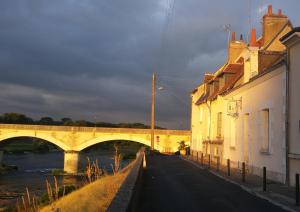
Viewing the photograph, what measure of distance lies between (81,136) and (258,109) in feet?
147

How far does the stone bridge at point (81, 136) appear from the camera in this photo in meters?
57.0

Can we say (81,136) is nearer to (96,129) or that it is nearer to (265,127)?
(96,129)

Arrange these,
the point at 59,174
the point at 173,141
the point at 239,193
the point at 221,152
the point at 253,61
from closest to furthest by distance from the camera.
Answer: the point at 239,193
the point at 253,61
the point at 221,152
the point at 59,174
the point at 173,141

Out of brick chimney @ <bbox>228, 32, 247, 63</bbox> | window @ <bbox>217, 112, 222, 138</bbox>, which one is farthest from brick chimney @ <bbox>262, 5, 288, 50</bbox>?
brick chimney @ <bbox>228, 32, 247, 63</bbox>

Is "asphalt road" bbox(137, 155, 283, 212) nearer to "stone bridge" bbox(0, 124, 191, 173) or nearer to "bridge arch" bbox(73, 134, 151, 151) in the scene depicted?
"stone bridge" bbox(0, 124, 191, 173)

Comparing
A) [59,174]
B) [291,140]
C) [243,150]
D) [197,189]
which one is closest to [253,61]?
[243,150]

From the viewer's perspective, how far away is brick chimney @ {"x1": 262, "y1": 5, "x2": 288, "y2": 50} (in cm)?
2255

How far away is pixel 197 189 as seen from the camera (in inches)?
523

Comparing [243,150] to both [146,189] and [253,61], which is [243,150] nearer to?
[253,61]

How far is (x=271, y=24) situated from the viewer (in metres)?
23.0

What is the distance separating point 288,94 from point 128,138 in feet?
147

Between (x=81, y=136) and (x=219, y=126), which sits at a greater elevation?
(x=219, y=126)

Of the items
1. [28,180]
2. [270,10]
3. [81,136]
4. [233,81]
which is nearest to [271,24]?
[270,10]

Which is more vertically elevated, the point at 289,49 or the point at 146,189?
the point at 289,49
